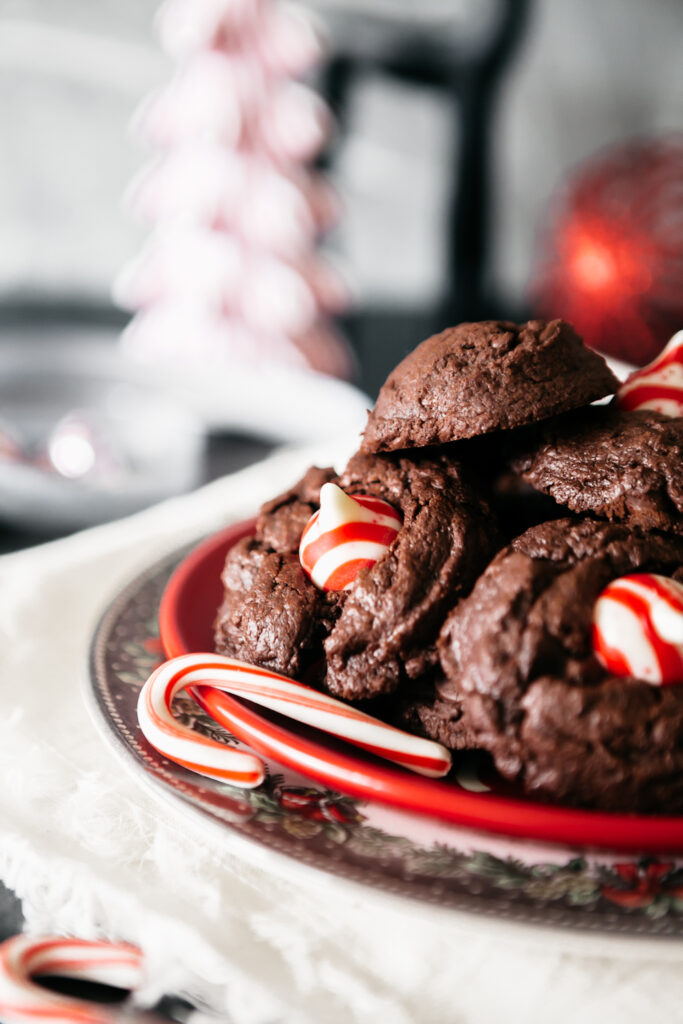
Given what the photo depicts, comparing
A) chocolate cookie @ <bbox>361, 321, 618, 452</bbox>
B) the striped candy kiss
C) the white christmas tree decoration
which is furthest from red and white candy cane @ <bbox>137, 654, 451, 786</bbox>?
the white christmas tree decoration

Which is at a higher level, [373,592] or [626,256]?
[626,256]

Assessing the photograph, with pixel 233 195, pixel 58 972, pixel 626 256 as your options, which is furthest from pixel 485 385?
pixel 233 195

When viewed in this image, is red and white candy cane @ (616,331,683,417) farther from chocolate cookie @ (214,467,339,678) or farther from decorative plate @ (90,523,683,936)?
decorative plate @ (90,523,683,936)

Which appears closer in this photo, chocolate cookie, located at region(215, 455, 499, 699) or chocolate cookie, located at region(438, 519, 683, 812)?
chocolate cookie, located at region(438, 519, 683, 812)

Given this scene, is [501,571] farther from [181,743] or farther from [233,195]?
[233,195]

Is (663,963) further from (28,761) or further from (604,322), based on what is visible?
(604,322)

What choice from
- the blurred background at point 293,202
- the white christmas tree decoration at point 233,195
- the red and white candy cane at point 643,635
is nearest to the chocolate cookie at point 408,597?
the red and white candy cane at point 643,635
